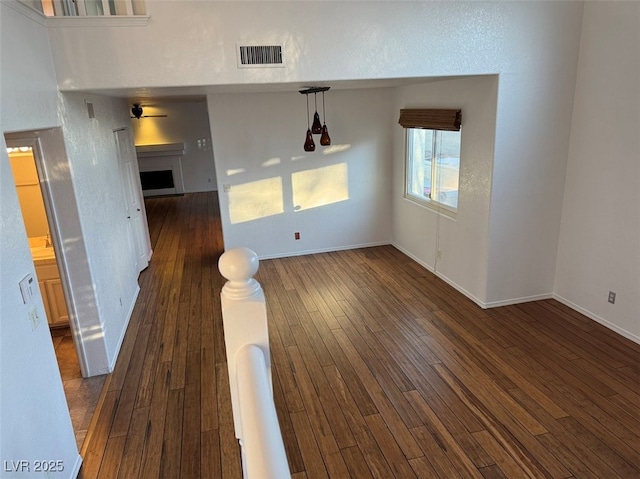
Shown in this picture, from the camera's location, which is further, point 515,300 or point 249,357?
point 515,300

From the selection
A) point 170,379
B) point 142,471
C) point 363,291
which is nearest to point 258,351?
point 142,471

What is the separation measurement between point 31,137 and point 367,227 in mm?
4412

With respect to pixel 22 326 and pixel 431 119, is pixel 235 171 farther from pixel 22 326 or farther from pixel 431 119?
pixel 22 326

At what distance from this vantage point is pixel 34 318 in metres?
2.17

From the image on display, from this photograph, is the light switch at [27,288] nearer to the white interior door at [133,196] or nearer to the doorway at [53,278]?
the doorway at [53,278]

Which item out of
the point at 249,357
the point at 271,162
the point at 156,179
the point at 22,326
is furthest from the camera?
the point at 156,179

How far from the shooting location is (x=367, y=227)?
6.36 m

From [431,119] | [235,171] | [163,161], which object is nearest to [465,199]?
[431,119]

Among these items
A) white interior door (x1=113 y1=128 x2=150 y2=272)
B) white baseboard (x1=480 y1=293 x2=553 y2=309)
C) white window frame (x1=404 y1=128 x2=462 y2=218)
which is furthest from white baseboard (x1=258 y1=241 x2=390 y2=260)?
white baseboard (x1=480 y1=293 x2=553 y2=309)

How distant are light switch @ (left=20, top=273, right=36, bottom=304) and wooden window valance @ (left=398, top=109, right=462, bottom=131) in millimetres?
3809

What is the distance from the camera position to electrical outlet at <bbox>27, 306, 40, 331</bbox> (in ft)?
7.01

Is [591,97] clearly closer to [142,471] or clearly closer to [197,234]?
[142,471]

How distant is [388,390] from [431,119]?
3040 millimetres

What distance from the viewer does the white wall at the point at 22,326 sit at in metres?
1.86
